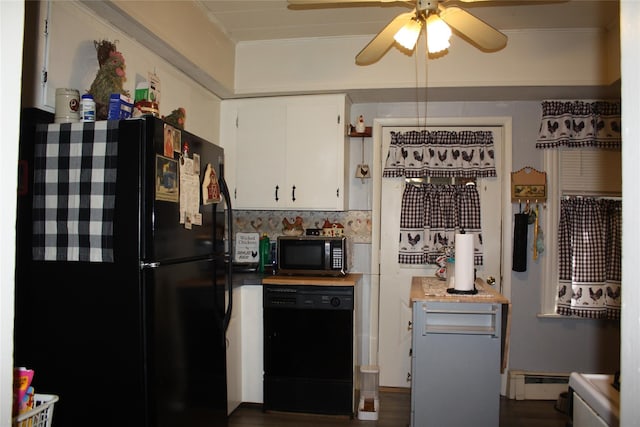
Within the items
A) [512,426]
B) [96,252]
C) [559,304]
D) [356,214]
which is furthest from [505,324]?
[96,252]

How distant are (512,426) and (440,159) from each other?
2.10m

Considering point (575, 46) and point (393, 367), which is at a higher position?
point (575, 46)

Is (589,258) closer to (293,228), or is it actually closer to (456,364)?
(456,364)

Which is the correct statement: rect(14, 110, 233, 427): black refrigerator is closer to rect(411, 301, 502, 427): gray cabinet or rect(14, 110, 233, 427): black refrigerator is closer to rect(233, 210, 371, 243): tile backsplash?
rect(411, 301, 502, 427): gray cabinet

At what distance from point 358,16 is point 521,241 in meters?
2.22

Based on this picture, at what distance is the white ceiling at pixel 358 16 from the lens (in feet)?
9.82

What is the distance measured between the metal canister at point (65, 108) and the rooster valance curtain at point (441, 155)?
8.23 feet

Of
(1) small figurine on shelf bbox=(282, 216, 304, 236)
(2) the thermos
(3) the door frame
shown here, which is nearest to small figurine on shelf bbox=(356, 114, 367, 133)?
(3) the door frame

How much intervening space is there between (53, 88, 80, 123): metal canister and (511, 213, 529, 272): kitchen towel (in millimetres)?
3260

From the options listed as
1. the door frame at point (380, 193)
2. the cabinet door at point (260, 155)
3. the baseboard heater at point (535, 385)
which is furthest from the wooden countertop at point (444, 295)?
the cabinet door at point (260, 155)

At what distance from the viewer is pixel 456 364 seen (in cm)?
240

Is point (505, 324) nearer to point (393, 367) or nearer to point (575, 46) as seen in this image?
point (393, 367)

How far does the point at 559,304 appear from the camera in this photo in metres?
3.64

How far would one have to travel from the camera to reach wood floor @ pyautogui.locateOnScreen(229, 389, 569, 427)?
312 cm
